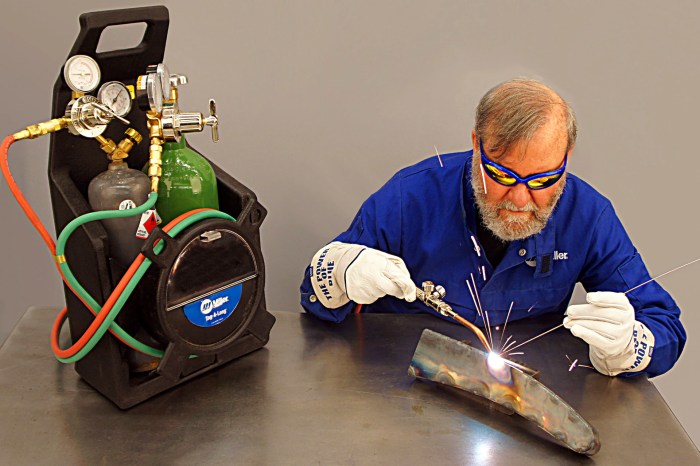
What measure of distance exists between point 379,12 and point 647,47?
0.70 m

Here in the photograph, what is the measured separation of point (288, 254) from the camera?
210 centimetres

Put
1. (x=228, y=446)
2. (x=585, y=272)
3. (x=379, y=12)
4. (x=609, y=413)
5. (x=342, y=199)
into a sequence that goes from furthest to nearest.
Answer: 1. (x=342, y=199)
2. (x=379, y=12)
3. (x=585, y=272)
4. (x=609, y=413)
5. (x=228, y=446)

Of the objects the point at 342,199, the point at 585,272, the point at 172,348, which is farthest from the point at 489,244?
the point at 172,348

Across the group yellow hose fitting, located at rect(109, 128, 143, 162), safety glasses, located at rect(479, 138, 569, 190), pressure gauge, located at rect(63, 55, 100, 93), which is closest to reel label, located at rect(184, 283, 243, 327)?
yellow hose fitting, located at rect(109, 128, 143, 162)

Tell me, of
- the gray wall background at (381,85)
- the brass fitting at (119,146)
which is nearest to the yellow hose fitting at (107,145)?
the brass fitting at (119,146)

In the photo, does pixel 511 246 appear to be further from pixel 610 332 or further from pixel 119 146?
pixel 119 146

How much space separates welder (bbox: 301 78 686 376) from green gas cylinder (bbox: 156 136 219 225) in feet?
1.20

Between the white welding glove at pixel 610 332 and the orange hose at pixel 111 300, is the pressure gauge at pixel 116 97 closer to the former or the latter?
the orange hose at pixel 111 300

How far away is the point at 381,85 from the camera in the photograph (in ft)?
6.35

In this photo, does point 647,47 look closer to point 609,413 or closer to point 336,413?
point 609,413

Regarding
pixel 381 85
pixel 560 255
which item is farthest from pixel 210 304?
pixel 381 85

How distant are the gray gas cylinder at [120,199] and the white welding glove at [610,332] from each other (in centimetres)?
77

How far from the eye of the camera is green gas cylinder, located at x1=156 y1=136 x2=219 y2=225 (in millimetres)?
1196

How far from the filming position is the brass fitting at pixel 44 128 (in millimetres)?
1078
